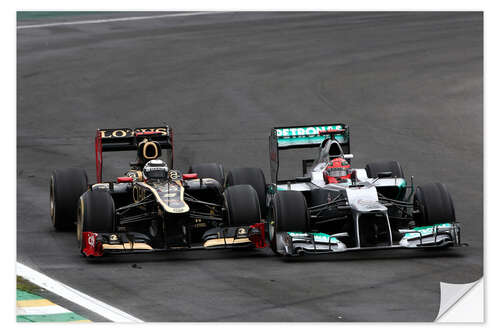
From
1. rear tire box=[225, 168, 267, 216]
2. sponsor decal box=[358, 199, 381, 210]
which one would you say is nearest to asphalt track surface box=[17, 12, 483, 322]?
sponsor decal box=[358, 199, 381, 210]

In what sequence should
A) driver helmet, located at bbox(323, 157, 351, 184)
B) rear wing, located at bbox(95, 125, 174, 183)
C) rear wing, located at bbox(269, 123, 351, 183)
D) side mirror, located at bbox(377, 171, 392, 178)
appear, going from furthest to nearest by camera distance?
rear wing, located at bbox(95, 125, 174, 183) < rear wing, located at bbox(269, 123, 351, 183) < driver helmet, located at bbox(323, 157, 351, 184) < side mirror, located at bbox(377, 171, 392, 178)

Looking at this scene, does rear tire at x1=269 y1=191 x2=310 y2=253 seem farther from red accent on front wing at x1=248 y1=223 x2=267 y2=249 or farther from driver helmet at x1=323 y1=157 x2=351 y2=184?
driver helmet at x1=323 y1=157 x2=351 y2=184

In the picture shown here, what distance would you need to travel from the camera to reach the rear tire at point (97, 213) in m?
21.4

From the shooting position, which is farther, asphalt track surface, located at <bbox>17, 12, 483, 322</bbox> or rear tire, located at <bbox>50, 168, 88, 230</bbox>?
rear tire, located at <bbox>50, 168, 88, 230</bbox>

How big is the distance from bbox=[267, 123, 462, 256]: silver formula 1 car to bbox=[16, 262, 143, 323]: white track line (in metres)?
4.53

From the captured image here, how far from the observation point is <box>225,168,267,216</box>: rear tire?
25.0 metres

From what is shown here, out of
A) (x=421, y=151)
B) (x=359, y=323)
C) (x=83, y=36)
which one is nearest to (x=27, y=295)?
(x=359, y=323)

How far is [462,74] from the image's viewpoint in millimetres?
41469

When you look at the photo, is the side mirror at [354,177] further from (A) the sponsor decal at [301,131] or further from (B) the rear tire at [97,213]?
(B) the rear tire at [97,213]

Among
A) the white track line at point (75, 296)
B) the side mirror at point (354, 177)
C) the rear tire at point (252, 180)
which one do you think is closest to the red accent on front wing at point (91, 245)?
the white track line at point (75, 296)

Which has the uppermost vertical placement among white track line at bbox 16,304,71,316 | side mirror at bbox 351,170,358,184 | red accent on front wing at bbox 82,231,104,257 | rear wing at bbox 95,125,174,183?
rear wing at bbox 95,125,174,183

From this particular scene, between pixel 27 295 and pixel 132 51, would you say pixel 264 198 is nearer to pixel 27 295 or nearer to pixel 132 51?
pixel 27 295

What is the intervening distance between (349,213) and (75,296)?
610 cm
